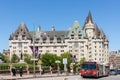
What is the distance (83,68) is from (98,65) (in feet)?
7.10

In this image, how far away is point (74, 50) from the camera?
19725 centimetres

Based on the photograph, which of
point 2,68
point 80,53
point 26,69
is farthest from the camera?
A: point 80,53

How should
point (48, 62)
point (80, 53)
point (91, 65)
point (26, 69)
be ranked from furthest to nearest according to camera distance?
point (80, 53), point (48, 62), point (26, 69), point (91, 65)

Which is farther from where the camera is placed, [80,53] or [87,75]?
[80,53]

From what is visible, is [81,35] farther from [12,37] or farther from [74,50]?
[12,37]

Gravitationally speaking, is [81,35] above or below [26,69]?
above

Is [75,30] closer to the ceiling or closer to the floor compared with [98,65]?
closer to the ceiling

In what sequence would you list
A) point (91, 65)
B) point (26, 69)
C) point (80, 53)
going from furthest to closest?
1. point (80, 53)
2. point (26, 69)
3. point (91, 65)

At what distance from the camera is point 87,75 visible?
5459 cm

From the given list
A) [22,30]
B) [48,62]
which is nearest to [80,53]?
[22,30]

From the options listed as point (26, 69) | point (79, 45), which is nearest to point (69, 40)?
point (79, 45)

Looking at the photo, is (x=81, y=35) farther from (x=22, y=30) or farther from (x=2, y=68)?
(x=2, y=68)

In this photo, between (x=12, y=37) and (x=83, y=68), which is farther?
(x=12, y=37)

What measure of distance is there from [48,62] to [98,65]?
274 feet
